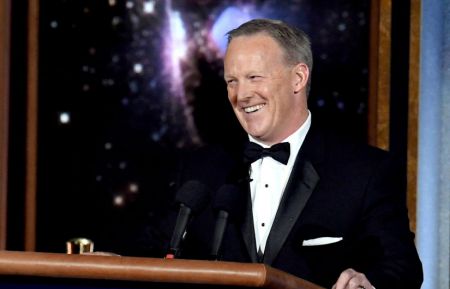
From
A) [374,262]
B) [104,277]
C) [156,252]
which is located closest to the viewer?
[104,277]

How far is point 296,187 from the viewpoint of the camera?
198 centimetres

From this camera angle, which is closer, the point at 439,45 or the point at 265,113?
the point at 265,113

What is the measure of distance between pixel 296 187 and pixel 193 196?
474mm

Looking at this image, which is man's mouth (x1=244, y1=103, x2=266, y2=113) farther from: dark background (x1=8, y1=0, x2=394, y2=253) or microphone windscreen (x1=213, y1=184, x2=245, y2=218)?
dark background (x1=8, y1=0, x2=394, y2=253)

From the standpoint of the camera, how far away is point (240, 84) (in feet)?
6.61

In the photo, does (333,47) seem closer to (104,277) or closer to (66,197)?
(66,197)

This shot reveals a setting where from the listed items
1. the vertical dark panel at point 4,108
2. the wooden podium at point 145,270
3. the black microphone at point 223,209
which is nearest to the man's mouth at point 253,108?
the black microphone at point 223,209

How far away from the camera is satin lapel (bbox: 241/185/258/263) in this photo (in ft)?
6.40

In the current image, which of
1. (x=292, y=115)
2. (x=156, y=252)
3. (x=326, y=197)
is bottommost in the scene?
(x=156, y=252)

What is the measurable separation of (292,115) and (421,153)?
0.72 m

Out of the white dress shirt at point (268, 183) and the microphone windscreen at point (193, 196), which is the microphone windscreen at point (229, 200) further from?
the white dress shirt at point (268, 183)

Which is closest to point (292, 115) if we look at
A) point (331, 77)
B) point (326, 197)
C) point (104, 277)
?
point (326, 197)

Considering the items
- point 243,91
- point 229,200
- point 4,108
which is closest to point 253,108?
point 243,91

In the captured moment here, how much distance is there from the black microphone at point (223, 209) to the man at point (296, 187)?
0.16 metres
